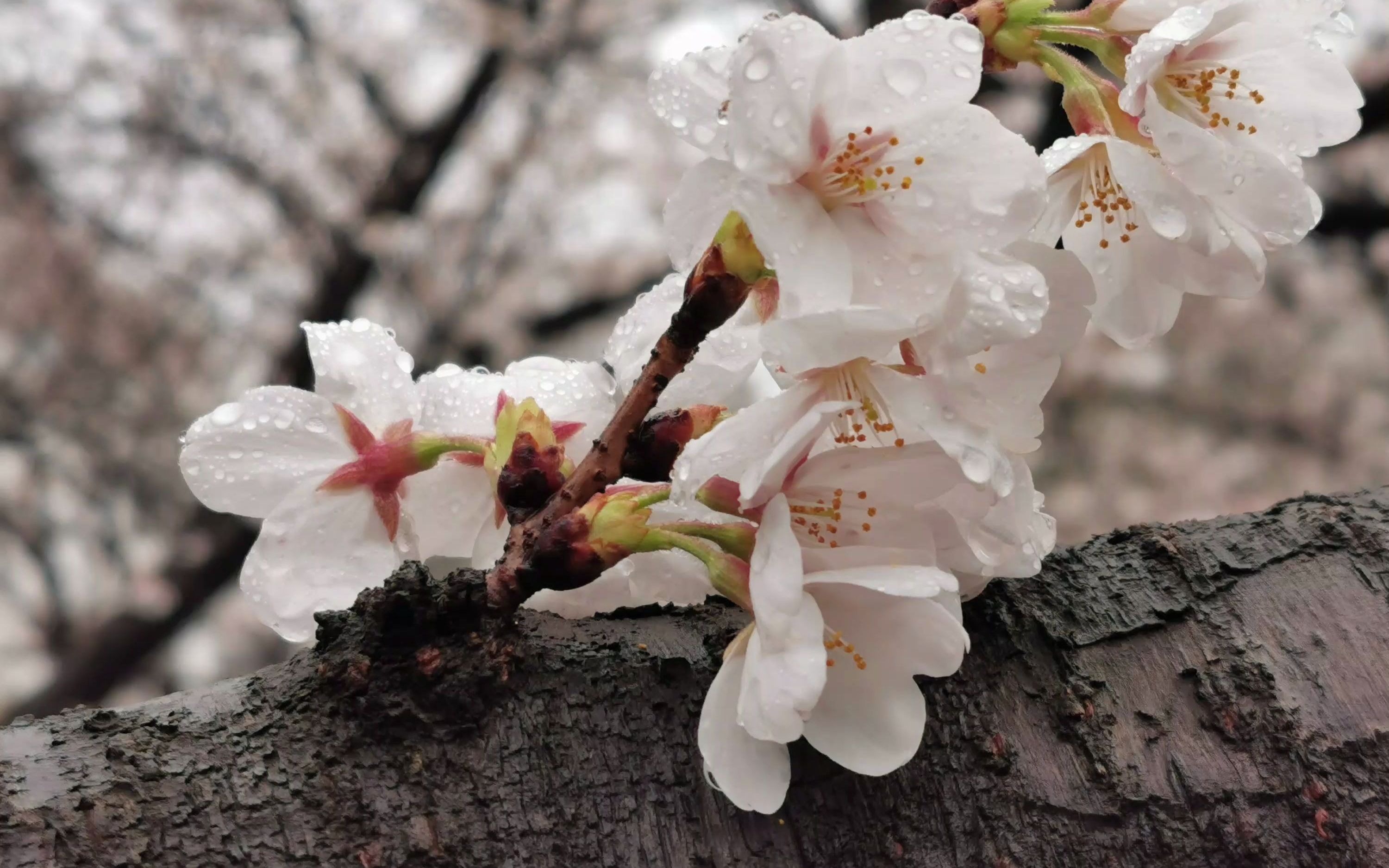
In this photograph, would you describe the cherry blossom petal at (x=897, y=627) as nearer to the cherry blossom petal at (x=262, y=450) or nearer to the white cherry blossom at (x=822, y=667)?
the white cherry blossom at (x=822, y=667)

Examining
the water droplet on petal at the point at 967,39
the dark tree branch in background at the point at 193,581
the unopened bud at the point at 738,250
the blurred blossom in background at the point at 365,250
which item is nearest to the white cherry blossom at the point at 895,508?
the unopened bud at the point at 738,250

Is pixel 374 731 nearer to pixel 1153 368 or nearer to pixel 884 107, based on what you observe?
pixel 884 107

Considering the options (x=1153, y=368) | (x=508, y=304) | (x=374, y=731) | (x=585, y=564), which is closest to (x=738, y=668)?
(x=585, y=564)

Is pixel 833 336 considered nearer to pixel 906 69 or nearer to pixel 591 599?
pixel 906 69

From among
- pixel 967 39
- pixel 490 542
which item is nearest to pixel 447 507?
pixel 490 542

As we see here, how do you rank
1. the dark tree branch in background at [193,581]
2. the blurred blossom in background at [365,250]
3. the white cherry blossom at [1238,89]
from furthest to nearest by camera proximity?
the blurred blossom in background at [365,250] < the dark tree branch in background at [193,581] < the white cherry blossom at [1238,89]

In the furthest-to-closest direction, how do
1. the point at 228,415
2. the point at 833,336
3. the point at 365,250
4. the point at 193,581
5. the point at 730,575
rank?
the point at 365,250, the point at 193,581, the point at 228,415, the point at 730,575, the point at 833,336
